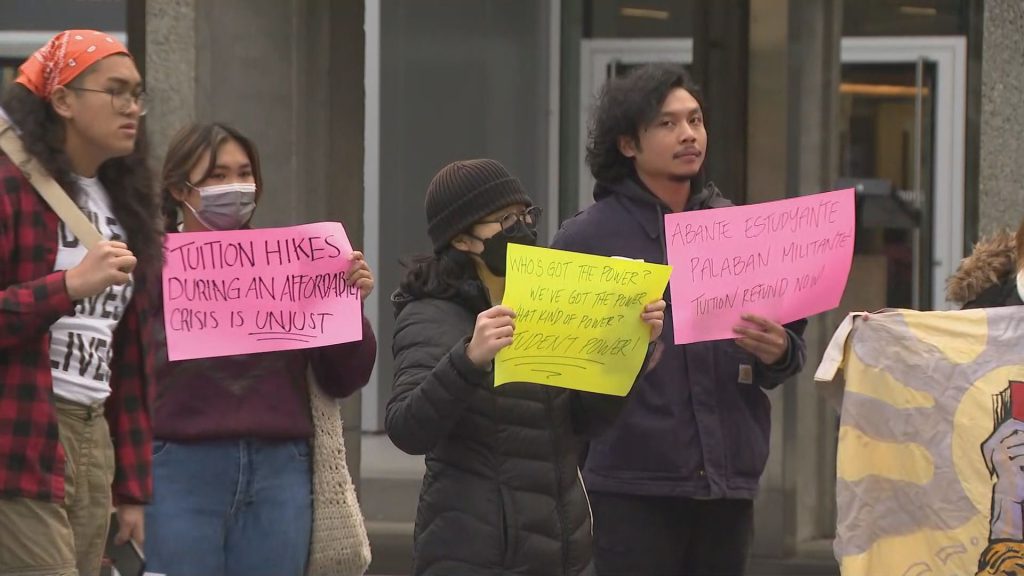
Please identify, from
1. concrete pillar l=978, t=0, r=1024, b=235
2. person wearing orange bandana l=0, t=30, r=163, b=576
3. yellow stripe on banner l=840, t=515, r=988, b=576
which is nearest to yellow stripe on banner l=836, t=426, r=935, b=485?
yellow stripe on banner l=840, t=515, r=988, b=576

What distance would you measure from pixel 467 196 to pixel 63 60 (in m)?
0.94

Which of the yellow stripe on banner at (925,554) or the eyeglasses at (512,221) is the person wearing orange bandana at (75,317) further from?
the yellow stripe on banner at (925,554)

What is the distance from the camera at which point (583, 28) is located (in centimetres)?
1058

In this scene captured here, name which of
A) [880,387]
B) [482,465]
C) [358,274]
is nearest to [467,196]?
[482,465]

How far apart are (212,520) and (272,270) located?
692mm

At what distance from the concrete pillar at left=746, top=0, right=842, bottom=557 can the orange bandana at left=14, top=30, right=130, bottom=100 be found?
14.0 ft

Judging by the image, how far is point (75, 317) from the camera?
13.2 feet

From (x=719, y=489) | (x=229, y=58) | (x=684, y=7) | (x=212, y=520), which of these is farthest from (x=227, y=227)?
(x=684, y=7)

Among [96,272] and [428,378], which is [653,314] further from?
[96,272]

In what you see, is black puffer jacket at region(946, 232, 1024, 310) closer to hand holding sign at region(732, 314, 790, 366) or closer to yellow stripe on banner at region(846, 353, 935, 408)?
yellow stripe on banner at region(846, 353, 935, 408)

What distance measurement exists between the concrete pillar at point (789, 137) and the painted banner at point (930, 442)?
3.25m

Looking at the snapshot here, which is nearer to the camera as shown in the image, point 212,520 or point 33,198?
point 33,198

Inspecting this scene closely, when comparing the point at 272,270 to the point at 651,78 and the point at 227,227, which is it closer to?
the point at 227,227

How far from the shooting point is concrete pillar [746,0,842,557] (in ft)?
25.9
